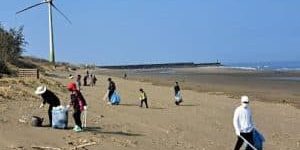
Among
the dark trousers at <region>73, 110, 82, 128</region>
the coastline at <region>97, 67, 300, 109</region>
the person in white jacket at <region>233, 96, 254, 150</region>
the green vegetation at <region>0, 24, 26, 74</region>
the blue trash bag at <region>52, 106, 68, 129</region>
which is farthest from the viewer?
the green vegetation at <region>0, 24, 26, 74</region>

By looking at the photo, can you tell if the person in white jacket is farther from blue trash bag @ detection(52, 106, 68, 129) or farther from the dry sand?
blue trash bag @ detection(52, 106, 68, 129)

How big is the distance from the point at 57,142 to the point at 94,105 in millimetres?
12123

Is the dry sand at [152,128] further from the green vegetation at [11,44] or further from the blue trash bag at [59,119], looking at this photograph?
the green vegetation at [11,44]

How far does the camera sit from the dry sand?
16547 mm

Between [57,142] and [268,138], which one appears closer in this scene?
[57,142]

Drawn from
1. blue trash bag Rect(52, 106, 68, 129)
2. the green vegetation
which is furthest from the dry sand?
the green vegetation

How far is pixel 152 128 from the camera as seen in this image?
20656 millimetres

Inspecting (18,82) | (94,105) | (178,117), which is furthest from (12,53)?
(178,117)

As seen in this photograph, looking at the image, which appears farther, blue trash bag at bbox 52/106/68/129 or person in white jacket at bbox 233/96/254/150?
blue trash bag at bbox 52/106/68/129

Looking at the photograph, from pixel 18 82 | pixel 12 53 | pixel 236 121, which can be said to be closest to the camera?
pixel 236 121

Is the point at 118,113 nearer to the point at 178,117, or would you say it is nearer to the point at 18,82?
the point at 178,117

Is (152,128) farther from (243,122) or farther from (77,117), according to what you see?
(243,122)

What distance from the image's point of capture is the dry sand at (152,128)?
16547 millimetres

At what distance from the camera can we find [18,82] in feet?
105
